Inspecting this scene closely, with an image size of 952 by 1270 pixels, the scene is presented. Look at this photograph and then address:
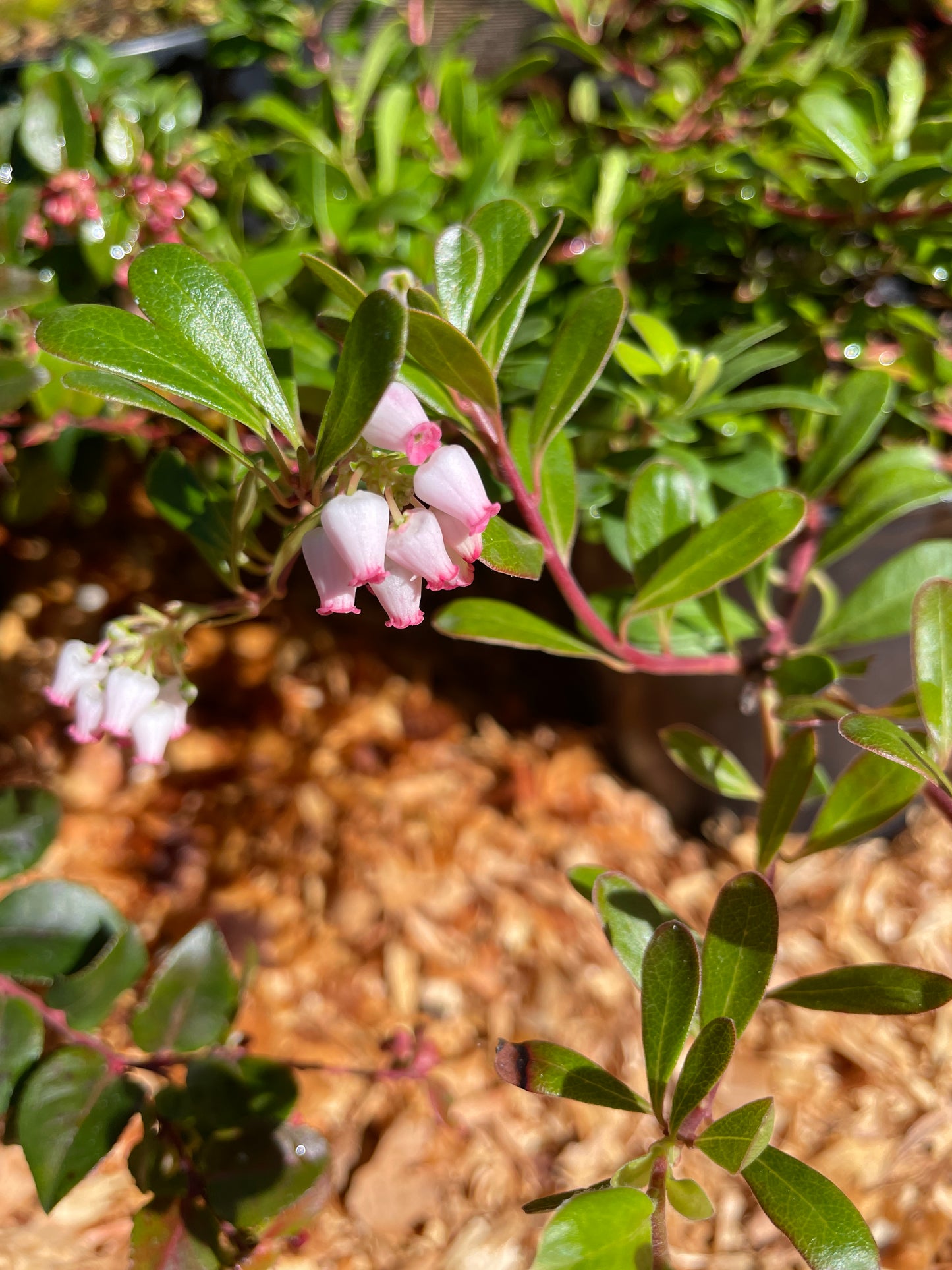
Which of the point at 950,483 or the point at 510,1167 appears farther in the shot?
the point at 510,1167

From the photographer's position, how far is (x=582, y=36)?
97 centimetres

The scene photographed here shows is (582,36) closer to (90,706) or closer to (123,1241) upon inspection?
(90,706)

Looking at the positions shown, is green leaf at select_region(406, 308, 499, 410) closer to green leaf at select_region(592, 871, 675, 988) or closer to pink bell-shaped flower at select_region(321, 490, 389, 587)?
pink bell-shaped flower at select_region(321, 490, 389, 587)

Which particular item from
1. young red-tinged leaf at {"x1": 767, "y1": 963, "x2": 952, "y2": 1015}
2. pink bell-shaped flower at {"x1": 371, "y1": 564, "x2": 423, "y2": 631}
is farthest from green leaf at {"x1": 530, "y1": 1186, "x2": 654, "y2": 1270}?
pink bell-shaped flower at {"x1": 371, "y1": 564, "x2": 423, "y2": 631}

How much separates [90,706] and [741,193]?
2.17ft

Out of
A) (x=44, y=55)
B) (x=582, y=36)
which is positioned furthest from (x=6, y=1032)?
(x=44, y=55)

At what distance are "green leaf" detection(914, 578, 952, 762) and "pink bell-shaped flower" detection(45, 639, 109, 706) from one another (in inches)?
17.1

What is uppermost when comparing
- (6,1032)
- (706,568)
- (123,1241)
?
(706,568)

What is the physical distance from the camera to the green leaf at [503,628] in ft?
1.72

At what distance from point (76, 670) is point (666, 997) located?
1.17ft

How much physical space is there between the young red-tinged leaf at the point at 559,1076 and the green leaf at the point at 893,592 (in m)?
0.38

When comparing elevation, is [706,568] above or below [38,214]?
below

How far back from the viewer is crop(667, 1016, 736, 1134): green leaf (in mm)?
390

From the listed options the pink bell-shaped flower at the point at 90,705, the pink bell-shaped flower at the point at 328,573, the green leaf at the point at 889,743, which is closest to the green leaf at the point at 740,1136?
the green leaf at the point at 889,743
